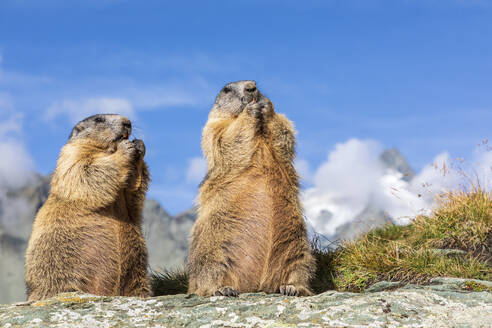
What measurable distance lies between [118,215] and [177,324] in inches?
108

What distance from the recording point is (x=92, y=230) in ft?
25.4

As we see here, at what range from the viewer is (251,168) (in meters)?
7.46

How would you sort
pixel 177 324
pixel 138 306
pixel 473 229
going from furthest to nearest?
pixel 473 229
pixel 138 306
pixel 177 324

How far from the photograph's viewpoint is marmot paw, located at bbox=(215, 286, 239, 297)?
677 centimetres

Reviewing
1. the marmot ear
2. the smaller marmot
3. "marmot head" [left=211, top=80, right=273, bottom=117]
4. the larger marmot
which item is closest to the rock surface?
the larger marmot

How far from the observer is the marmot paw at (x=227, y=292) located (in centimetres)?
677

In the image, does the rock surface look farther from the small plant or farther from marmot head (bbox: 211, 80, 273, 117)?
marmot head (bbox: 211, 80, 273, 117)

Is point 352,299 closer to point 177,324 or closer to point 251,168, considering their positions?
point 177,324

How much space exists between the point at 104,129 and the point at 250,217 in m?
3.01

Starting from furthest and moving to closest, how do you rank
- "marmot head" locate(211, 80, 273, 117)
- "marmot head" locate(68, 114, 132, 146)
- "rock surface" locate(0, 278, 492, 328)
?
"marmot head" locate(68, 114, 132, 146)
"marmot head" locate(211, 80, 273, 117)
"rock surface" locate(0, 278, 492, 328)

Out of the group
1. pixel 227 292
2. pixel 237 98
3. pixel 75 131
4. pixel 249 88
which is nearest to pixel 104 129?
pixel 75 131

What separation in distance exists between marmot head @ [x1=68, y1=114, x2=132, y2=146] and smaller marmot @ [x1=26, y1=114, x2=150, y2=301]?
0.40 metres

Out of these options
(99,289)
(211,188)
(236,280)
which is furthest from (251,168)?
(99,289)

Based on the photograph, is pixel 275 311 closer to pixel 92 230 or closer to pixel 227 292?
pixel 227 292
